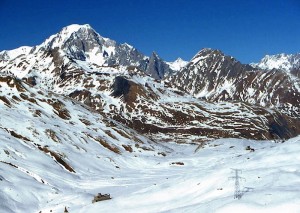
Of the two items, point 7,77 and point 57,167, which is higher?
point 7,77

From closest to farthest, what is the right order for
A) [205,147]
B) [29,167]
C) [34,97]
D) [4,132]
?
[29,167], [4,132], [205,147], [34,97]

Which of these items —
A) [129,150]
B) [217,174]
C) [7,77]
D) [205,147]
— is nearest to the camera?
[217,174]

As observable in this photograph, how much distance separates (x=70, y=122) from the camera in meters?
110

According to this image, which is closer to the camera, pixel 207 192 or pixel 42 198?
pixel 207 192

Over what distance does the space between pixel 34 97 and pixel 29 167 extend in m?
74.6

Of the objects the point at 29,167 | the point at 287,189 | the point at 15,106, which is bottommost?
the point at 287,189

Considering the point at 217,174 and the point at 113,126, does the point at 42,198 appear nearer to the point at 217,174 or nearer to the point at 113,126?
the point at 217,174

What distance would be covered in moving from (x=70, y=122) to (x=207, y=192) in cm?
8518

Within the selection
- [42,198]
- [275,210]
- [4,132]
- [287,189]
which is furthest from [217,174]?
[4,132]

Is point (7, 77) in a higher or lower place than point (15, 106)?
higher

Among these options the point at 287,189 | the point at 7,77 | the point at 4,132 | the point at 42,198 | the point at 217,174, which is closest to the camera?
the point at 287,189

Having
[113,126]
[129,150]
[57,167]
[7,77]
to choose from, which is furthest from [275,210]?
[7,77]

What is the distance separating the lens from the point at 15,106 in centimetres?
10275

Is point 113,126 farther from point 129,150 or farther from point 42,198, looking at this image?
point 42,198
